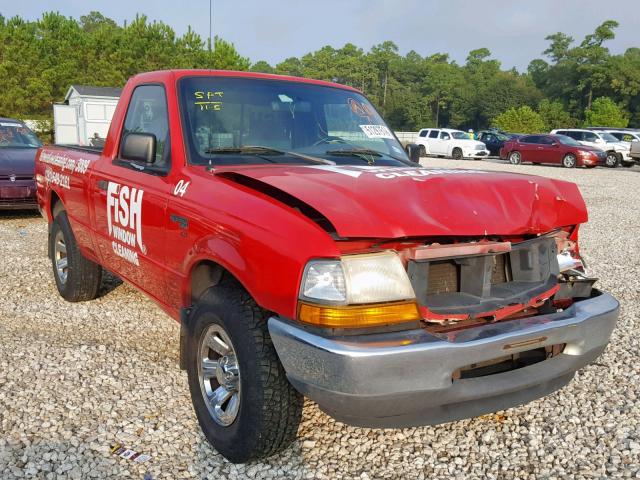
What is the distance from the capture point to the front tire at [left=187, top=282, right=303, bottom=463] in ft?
8.50

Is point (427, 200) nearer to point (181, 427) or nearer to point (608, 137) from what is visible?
point (181, 427)

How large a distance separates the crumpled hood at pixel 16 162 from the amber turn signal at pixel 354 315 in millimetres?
7764

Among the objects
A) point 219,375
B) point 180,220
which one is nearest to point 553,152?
point 180,220

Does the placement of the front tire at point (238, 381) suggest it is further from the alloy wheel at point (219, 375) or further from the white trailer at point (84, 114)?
the white trailer at point (84, 114)

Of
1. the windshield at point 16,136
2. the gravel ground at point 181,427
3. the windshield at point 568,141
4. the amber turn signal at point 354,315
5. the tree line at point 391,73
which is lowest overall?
the gravel ground at point 181,427

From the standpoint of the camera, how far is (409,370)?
2303mm

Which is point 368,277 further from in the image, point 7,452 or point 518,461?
point 7,452

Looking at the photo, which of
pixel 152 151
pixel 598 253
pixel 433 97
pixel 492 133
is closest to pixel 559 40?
pixel 433 97

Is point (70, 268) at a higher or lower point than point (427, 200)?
lower

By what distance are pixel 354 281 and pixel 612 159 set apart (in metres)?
27.0

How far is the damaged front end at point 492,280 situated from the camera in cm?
253

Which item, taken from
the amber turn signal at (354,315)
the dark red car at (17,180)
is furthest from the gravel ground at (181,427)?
the dark red car at (17,180)

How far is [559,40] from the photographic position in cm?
9475

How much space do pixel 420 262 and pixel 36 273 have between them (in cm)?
518
